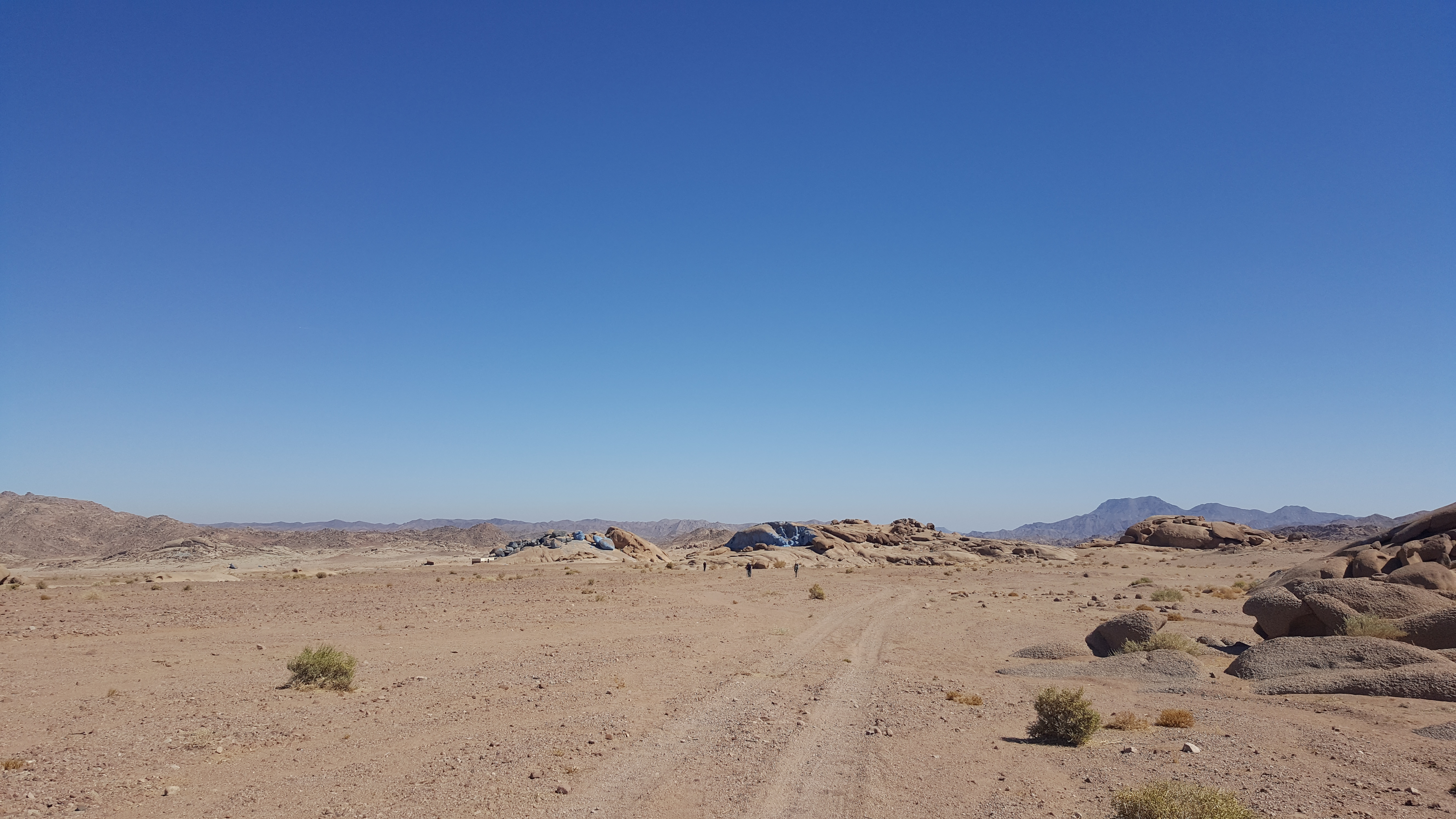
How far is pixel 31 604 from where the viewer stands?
99.7 feet

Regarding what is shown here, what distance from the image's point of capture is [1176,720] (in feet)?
41.5

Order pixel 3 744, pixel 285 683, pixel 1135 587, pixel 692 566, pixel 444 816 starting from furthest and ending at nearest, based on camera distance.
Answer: pixel 692 566 → pixel 1135 587 → pixel 285 683 → pixel 3 744 → pixel 444 816

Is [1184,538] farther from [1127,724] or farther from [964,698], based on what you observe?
[1127,724]

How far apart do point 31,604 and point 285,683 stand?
24245mm

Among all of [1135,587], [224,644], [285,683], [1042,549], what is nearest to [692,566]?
[1135,587]

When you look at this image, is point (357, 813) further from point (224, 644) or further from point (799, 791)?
point (224, 644)

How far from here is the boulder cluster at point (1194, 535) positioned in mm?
82375

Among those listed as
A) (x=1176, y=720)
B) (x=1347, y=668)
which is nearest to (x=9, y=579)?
(x=1176, y=720)

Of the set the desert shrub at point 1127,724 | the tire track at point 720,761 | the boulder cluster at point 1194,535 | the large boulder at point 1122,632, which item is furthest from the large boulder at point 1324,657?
the boulder cluster at point 1194,535

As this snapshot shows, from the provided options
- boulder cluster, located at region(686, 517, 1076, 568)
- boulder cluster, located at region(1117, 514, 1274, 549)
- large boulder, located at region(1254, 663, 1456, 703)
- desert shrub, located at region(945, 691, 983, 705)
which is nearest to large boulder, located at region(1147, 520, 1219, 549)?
boulder cluster, located at region(1117, 514, 1274, 549)

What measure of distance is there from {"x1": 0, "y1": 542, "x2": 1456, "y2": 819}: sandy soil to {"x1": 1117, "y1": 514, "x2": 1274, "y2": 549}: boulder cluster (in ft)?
211

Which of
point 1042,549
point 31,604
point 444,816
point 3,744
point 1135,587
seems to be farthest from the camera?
point 1042,549

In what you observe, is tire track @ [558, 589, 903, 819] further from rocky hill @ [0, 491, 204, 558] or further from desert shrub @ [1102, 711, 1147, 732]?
rocky hill @ [0, 491, 204, 558]

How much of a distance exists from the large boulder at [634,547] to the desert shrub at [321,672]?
57.3 meters
